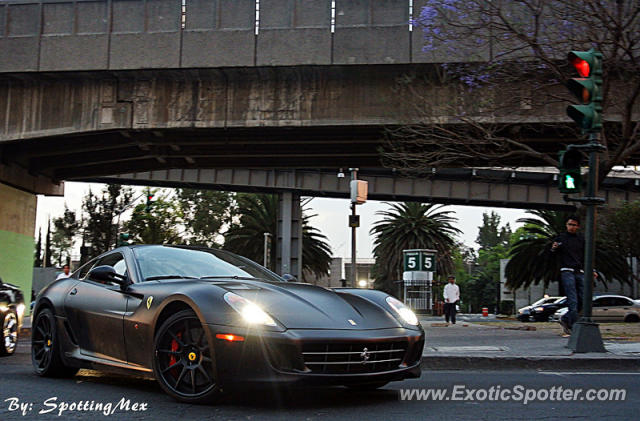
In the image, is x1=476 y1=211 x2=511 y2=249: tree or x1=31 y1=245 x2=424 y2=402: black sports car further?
x1=476 y1=211 x2=511 y2=249: tree

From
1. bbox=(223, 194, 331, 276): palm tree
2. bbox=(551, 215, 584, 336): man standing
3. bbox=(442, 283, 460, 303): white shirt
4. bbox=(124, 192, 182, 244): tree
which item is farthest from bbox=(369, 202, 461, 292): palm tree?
bbox=(551, 215, 584, 336): man standing

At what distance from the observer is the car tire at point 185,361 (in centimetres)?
474

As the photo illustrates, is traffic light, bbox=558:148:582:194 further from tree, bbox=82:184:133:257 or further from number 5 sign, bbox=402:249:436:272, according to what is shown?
tree, bbox=82:184:133:257

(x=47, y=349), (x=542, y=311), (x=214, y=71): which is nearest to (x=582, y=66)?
(x=47, y=349)

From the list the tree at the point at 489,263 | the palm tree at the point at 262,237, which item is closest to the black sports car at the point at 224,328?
the palm tree at the point at 262,237

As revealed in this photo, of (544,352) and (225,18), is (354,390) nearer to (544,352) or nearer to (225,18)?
(544,352)

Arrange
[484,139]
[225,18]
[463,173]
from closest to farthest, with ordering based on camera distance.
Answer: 1. [484,139]
2. [225,18]
3. [463,173]

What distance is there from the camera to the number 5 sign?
39.1 m

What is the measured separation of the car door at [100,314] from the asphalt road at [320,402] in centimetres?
32

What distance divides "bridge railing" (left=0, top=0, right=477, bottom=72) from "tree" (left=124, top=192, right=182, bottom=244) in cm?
2714

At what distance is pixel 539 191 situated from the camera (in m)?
42.4

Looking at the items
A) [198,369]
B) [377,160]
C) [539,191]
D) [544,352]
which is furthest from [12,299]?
[539,191]

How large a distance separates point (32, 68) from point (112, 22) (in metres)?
2.33

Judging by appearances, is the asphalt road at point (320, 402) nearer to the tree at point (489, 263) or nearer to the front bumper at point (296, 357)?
the front bumper at point (296, 357)
